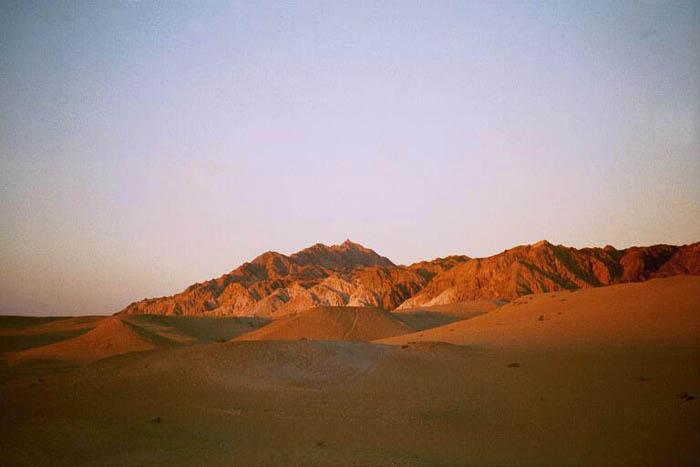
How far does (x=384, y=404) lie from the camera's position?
11.0 metres

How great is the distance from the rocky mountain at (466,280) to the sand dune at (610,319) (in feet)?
166

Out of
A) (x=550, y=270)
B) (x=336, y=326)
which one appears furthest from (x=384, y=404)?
(x=550, y=270)

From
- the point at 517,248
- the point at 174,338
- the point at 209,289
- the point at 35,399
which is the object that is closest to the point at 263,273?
the point at 209,289

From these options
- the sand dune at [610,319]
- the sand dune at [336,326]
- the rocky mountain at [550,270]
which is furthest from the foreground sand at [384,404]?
the rocky mountain at [550,270]

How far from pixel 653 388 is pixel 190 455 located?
9740 mm

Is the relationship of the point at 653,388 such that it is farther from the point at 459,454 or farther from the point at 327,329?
the point at 327,329

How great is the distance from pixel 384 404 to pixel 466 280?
78095 mm

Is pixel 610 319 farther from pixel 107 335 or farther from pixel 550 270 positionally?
pixel 550 270

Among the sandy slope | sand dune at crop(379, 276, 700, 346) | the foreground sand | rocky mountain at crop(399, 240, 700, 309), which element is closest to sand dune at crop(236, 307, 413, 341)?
the sandy slope

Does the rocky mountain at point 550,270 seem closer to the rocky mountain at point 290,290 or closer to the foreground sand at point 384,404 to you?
the rocky mountain at point 290,290

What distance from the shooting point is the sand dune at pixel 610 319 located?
50.8 ft

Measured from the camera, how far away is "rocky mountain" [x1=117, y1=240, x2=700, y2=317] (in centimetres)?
7650

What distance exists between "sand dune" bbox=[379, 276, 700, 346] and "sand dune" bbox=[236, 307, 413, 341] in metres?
17.3

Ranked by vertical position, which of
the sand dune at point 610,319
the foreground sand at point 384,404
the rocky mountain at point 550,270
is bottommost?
the foreground sand at point 384,404
